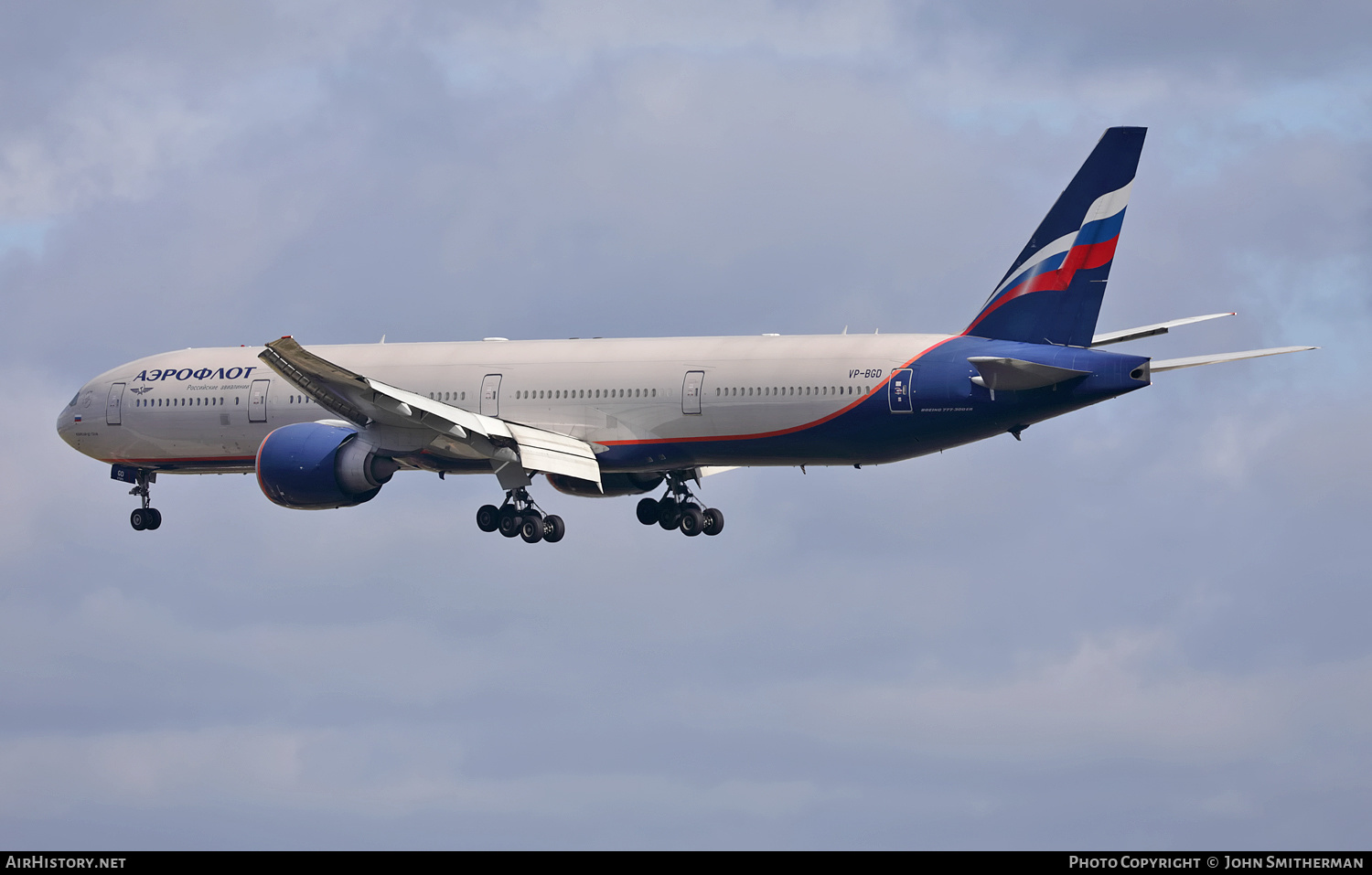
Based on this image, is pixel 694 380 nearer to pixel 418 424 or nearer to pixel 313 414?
pixel 418 424

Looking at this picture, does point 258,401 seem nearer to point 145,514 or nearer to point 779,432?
point 145,514

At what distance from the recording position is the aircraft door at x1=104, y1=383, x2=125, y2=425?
53553 millimetres

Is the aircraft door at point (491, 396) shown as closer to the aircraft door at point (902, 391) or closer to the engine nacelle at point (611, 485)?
the engine nacelle at point (611, 485)

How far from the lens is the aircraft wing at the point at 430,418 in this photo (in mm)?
43281

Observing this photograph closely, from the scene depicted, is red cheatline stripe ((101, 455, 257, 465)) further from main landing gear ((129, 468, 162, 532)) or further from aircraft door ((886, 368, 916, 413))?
aircraft door ((886, 368, 916, 413))

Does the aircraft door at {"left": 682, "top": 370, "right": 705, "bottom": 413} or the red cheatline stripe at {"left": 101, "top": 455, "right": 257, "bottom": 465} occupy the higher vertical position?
the red cheatline stripe at {"left": 101, "top": 455, "right": 257, "bottom": 465}

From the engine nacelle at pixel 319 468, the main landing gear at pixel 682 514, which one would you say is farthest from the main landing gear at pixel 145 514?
the main landing gear at pixel 682 514

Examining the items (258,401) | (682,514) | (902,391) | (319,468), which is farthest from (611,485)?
(902,391)

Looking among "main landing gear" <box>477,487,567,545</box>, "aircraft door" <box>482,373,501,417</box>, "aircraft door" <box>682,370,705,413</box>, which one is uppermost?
"aircraft door" <box>482,373,501,417</box>

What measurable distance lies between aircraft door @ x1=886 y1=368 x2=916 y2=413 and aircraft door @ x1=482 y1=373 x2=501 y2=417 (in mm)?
10768

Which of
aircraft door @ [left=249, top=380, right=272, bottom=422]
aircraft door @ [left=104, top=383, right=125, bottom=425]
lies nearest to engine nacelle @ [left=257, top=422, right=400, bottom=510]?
aircraft door @ [left=249, top=380, right=272, bottom=422]

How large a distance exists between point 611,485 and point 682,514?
2208 millimetres

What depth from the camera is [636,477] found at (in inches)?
1987

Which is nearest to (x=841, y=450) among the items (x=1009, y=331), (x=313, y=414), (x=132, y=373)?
(x=1009, y=331)
